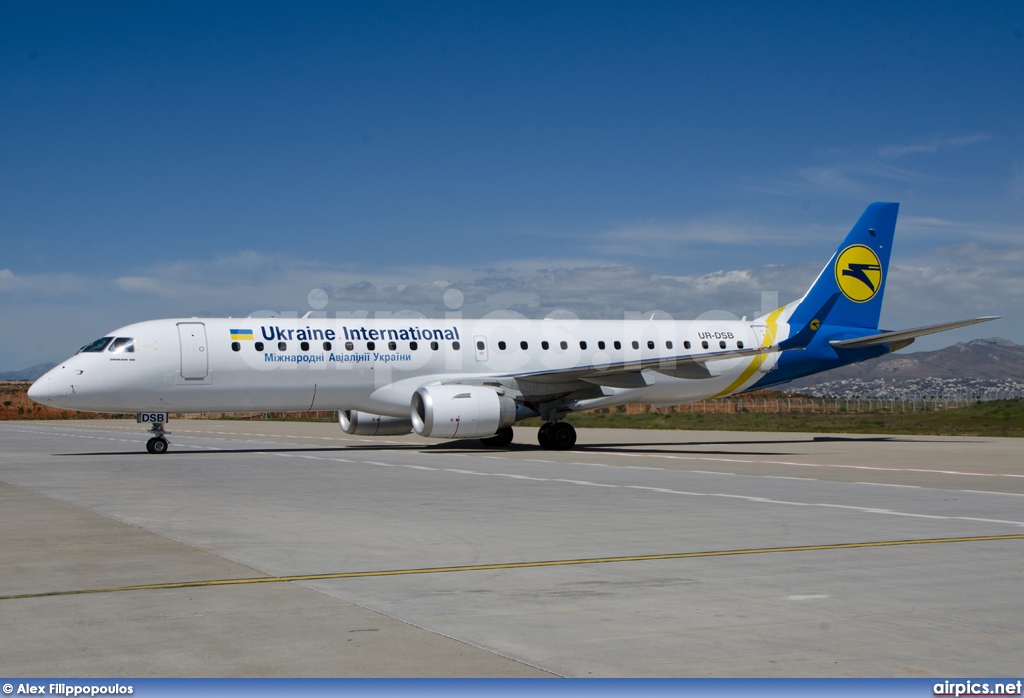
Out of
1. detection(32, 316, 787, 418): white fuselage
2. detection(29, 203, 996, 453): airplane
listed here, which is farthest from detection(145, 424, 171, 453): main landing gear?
detection(32, 316, 787, 418): white fuselage

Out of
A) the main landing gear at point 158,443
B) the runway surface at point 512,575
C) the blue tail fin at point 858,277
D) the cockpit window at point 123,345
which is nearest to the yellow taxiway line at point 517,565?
the runway surface at point 512,575

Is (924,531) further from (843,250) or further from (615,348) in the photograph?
(843,250)

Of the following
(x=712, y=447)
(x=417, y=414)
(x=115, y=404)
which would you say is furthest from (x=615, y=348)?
(x=115, y=404)

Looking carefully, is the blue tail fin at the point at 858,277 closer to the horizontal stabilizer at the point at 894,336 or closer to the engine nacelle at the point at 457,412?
the horizontal stabilizer at the point at 894,336

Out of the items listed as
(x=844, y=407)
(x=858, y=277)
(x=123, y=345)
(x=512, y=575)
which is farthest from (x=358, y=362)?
(x=844, y=407)

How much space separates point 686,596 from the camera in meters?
7.89

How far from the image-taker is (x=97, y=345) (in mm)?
25312

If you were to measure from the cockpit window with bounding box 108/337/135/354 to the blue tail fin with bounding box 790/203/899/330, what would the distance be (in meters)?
20.3

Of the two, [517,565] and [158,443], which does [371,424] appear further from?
[517,565]

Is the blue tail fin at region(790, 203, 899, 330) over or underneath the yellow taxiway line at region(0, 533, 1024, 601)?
over

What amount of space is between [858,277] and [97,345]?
23.3 m

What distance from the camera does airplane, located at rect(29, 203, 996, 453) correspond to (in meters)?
25.5

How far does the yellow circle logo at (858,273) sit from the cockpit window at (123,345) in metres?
21.7

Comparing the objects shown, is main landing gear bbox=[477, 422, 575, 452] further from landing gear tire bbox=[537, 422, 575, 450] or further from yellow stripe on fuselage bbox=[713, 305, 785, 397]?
yellow stripe on fuselage bbox=[713, 305, 785, 397]
